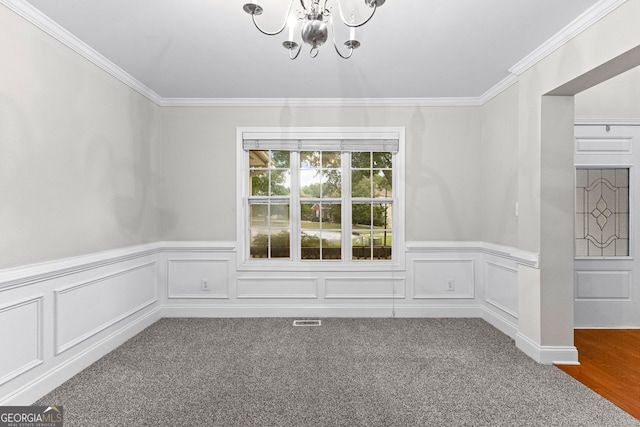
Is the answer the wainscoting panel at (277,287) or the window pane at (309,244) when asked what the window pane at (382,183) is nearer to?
the window pane at (309,244)

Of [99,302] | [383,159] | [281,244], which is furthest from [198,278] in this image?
[383,159]

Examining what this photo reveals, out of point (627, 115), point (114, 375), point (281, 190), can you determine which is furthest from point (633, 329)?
point (114, 375)

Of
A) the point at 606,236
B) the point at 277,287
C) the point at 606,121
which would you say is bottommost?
the point at 277,287

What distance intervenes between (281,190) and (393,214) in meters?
1.49

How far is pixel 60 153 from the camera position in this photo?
2678 millimetres

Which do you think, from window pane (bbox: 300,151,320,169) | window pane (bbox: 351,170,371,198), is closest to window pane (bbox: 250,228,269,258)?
window pane (bbox: 300,151,320,169)

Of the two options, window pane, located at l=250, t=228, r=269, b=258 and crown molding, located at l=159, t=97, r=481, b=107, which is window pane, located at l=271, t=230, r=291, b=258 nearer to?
window pane, located at l=250, t=228, r=269, b=258

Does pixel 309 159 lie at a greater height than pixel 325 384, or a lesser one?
greater

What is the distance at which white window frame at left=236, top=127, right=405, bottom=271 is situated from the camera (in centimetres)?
430

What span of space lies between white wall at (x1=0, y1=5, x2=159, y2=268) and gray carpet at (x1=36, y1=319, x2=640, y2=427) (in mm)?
1111

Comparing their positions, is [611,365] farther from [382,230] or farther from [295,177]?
[295,177]

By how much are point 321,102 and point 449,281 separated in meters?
2.78

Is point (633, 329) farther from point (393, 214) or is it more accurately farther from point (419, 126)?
point (419, 126)

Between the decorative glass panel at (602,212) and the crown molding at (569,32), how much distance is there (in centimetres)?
156
